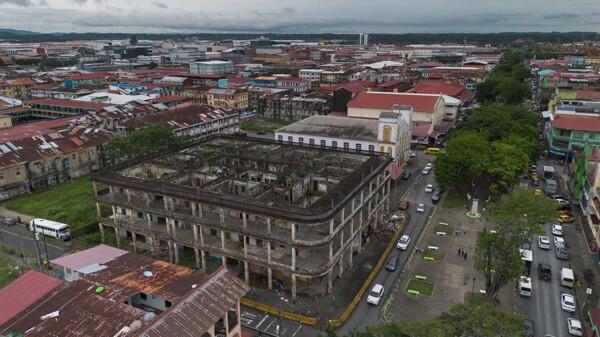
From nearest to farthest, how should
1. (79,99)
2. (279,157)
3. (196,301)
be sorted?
1. (196,301)
2. (279,157)
3. (79,99)

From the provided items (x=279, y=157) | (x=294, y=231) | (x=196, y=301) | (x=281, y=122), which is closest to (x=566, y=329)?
(x=294, y=231)

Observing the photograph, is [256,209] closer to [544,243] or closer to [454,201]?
[544,243]

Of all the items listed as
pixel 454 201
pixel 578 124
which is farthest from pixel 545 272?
pixel 578 124

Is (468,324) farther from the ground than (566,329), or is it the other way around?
(468,324)

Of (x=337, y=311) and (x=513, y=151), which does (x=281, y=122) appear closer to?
(x=513, y=151)

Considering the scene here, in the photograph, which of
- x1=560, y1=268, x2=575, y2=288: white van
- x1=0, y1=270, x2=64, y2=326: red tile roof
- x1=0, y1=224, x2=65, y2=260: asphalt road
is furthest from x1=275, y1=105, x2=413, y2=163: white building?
x1=0, y1=270, x2=64, y2=326: red tile roof

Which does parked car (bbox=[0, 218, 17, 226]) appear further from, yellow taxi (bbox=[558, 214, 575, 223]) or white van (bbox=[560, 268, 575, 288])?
yellow taxi (bbox=[558, 214, 575, 223])

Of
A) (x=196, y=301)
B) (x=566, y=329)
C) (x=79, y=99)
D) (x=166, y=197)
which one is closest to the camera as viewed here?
(x=196, y=301)
